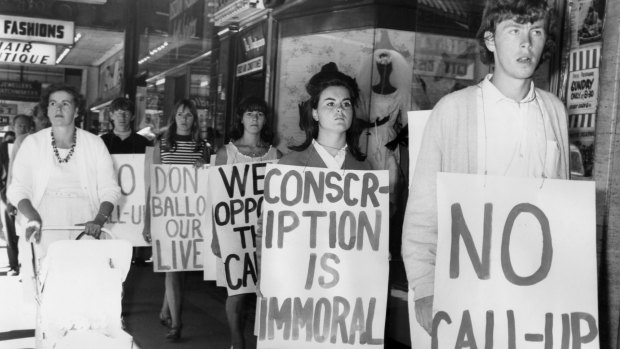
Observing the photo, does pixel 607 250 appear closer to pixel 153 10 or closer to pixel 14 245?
pixel 14 245

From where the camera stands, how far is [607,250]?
2.93 metres

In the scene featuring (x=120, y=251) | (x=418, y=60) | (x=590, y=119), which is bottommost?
(x=120, y=251)

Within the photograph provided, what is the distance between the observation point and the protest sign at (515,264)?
238 cm

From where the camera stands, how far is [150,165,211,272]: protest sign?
18.7ft

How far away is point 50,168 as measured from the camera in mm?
4672

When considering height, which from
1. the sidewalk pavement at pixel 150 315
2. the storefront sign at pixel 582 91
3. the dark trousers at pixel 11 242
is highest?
the storefront sign at pixel 582 91

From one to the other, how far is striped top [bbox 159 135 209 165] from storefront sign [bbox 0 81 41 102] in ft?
52.3

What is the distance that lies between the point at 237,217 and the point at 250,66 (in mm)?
3952

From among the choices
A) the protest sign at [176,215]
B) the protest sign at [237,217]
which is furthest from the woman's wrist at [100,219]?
the protest sign at [176,215]

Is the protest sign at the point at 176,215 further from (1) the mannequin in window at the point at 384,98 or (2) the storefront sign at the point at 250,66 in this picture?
(2) the storefront sign at the point at 250,66

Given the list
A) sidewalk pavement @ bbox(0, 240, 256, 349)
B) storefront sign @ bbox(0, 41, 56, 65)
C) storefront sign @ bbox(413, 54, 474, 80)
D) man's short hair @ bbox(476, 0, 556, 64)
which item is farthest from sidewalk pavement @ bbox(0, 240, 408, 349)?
storefront sign @ bbox(0, 41, 56, 65)

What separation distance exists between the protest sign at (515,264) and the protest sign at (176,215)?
11.5 feet

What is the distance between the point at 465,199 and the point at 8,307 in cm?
530

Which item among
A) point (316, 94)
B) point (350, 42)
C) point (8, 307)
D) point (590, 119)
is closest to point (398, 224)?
point (350, 42)
